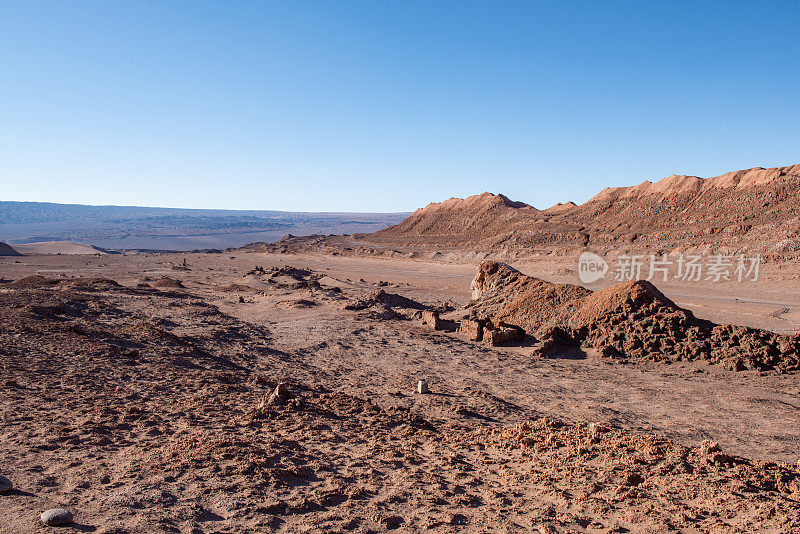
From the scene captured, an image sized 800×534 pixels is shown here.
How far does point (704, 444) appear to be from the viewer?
5559 mm

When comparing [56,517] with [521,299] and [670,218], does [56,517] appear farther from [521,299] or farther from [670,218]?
[670,218]

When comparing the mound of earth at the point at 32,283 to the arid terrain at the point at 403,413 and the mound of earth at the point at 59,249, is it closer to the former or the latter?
the arid terrain at the point at 403,413

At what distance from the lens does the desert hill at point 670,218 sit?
30439mm

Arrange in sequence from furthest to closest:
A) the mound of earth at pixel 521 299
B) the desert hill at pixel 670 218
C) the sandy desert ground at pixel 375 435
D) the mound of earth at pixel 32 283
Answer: the desert hill at pixel 670 218 → the mound of earth at pixel 32 283 → the mound of earth at pixel 521 299 → the sandy desert ground at pixel 375 435

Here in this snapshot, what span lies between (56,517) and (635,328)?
35.7ft

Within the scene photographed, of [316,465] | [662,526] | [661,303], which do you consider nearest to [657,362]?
[661,303]

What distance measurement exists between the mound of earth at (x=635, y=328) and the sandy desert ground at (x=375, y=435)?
0.38 meters

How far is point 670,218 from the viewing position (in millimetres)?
37188

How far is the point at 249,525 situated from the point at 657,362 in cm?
931

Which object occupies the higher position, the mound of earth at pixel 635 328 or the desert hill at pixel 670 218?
the desert hill at pixel 670 218

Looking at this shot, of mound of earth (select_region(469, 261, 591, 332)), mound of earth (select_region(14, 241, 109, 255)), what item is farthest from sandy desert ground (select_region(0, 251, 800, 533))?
mound of earth (select_region(14, 241, 109, 255))

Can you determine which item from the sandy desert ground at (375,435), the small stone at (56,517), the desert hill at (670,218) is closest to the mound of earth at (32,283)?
the sandy desert ground at (375,435)

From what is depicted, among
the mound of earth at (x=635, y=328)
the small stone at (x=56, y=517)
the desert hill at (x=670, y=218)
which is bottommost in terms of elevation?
the small stone at (x=56, y=517)

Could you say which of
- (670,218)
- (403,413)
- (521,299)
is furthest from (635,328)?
(670,218)
